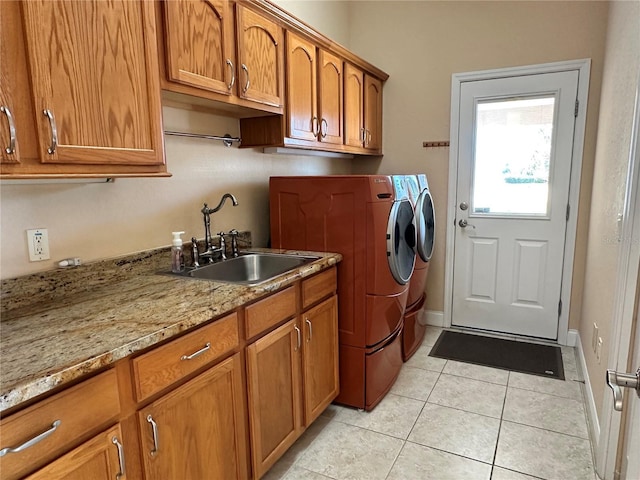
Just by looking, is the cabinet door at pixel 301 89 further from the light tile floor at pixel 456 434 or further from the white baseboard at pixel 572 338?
the white baseboard at pixel 572 338

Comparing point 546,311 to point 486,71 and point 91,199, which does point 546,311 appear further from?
point 91,199

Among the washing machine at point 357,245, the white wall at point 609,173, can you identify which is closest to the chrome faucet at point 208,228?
the washing machine at point 357,245

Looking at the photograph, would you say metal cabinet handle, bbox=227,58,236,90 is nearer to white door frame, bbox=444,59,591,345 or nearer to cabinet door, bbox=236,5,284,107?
cabinet door, bbox=236,5,284,107

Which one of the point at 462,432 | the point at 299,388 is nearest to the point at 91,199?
the point at 299,388

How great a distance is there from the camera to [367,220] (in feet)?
7.15

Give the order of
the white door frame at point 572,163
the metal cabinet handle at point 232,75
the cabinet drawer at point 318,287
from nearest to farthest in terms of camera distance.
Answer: the metal cabinet handle at point 232,75 → the cabinet drawer at point 318,287 → the white door frame at point 572,163

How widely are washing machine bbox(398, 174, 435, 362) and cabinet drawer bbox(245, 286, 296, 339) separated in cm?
123

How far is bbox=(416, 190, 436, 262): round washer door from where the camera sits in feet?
9.11

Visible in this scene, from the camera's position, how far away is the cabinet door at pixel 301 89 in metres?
2.22

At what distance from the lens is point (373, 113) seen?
3.34 m

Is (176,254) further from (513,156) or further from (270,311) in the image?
(513,156)

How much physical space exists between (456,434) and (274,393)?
1034 millimetres

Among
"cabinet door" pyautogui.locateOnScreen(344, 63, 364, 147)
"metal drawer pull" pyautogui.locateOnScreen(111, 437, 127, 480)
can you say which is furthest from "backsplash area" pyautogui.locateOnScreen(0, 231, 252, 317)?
"cabinet door" pyautogui.locateOnScreen(344, 63, 364, 147)

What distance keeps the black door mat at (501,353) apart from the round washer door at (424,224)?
0.73 m
